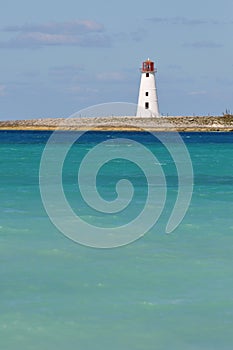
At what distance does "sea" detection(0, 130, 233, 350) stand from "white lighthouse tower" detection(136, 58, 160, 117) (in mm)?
79637

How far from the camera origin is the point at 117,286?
46.0 ft

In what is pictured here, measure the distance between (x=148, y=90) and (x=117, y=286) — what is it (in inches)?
3465

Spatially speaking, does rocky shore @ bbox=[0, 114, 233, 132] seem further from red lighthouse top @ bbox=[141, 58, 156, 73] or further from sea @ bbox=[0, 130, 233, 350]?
sea @ bbox=[0, 130, 233, 350]

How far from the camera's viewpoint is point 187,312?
41.1 feet

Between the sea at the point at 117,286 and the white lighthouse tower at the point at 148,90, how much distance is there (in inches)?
3135

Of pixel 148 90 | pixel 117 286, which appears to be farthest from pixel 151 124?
pixel 117 286

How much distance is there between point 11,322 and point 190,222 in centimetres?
926

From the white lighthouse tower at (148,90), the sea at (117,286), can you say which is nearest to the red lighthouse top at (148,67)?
the white lighthouse tower at (148,90)

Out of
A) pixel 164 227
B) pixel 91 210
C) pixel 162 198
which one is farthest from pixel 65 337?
pixel 162 198

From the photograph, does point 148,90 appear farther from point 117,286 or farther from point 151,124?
point 117,286

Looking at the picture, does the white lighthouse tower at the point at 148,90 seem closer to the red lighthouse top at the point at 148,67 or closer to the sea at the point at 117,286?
the red lighthouse top at the point at 148,67

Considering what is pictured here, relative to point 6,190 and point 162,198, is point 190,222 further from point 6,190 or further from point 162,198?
point 6,190

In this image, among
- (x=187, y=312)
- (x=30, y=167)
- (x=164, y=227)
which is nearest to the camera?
(x=187, y=312)

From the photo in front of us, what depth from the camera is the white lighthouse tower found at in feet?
333
